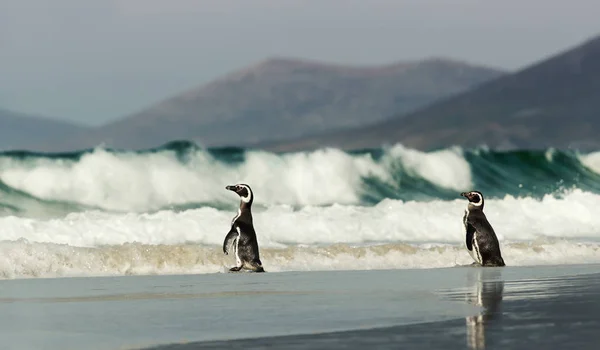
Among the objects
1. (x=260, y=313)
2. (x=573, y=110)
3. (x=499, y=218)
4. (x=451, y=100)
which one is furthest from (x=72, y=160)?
(x=451, y=100)

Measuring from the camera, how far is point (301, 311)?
11.2 meters

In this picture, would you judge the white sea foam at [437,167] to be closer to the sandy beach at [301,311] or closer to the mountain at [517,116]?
the sandy beach at [301,311]

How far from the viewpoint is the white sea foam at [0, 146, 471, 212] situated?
32031 millimetres

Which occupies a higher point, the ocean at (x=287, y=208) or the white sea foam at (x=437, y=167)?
the white sea foam at (x=437, y=167)

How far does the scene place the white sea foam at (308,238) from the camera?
1730cm

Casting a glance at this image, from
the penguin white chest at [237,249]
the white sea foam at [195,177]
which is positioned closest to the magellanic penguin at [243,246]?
the penguin white chest at [237,249]

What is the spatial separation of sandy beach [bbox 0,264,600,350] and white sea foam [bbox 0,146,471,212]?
16.5 metres

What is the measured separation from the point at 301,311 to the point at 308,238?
1333 centimetres

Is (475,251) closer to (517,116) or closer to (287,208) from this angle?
(287,208)

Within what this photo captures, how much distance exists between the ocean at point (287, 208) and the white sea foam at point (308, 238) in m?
0.03

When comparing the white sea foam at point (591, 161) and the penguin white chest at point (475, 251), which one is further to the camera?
the white sea foam at point (591, 161)

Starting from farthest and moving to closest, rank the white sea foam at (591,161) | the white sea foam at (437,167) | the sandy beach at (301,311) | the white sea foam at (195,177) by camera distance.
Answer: the white sea foam at (591,161) < the white sea foam at (437,167) < the white sea foam at (195,177) < the sandy beach at (301,311)

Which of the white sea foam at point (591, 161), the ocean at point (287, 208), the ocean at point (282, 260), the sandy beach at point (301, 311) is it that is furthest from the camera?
the white sea foam at point (591, 161)

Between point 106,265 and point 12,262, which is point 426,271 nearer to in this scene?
point 106,265
